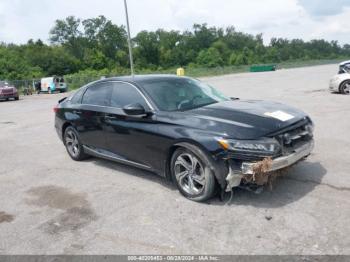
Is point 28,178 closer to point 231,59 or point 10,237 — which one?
point 10,237

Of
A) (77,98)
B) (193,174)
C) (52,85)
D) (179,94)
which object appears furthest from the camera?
(52,85)

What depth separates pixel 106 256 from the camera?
12.1 feet

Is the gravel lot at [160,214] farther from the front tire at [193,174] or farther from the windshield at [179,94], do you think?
the windshield at [179,94]


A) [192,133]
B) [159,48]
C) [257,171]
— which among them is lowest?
[257,171]

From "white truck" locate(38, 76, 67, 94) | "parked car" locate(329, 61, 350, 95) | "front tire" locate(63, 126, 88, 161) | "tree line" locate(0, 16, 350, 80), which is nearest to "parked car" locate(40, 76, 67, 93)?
"white truck" locate(38, 76, 67, 94)

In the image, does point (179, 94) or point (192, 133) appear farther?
point (179, 94)

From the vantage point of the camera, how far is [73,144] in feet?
23.9

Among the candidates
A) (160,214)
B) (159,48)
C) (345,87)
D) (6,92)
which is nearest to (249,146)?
(160,214)

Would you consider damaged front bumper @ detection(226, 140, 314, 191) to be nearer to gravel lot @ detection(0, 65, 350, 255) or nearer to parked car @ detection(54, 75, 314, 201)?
parked car @ detection(54, 75, 314, 201)

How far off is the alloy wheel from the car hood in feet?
1.46

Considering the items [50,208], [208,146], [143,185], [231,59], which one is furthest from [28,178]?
[231,59]

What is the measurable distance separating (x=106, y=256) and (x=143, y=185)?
6.39ft

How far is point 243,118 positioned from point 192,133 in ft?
2.14

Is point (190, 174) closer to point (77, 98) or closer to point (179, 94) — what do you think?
point (179, 94)
